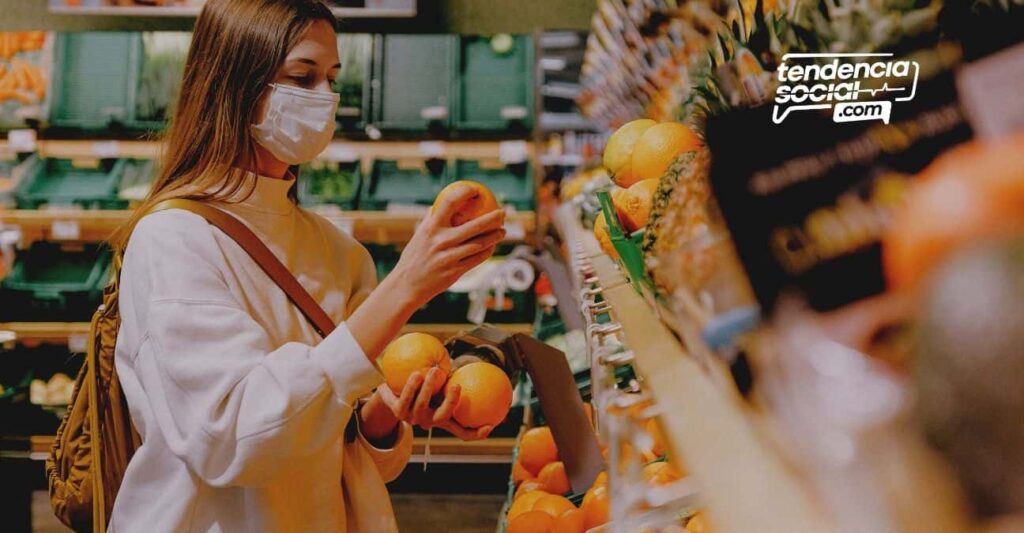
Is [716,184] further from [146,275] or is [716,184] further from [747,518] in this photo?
[146,275]

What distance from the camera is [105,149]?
4.56 metres

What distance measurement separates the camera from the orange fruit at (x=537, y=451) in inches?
79.4

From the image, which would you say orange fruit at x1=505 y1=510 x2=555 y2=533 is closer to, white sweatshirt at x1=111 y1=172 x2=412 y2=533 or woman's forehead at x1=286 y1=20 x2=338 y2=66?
white sweatshirt at x1=111 y1=172 x2=412 y2=533

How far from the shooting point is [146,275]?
1.12 metres

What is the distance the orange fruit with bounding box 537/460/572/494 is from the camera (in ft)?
5.91

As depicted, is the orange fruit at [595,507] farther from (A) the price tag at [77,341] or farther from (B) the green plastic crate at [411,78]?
(A) the price tag at [77,341]

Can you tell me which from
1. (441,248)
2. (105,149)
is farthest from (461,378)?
(105,149)

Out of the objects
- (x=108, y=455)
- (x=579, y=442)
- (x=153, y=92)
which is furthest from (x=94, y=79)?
(x=579, y=442)

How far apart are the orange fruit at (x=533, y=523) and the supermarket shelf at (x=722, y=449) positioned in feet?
2.78

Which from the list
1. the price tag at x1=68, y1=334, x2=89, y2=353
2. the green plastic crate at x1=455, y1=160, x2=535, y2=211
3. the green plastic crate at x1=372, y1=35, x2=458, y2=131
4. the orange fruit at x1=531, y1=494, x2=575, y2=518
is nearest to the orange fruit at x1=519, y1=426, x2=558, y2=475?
the orange fruit at x1=531, y1=494, x2=575, y2=518

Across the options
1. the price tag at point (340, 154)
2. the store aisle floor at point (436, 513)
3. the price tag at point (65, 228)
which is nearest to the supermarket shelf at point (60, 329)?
the price tag at point (65, 228)

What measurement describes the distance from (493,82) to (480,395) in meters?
3.64

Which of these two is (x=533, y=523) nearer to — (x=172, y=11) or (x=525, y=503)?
(x=525, y=503)

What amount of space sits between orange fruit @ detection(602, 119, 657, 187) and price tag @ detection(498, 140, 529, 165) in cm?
300
